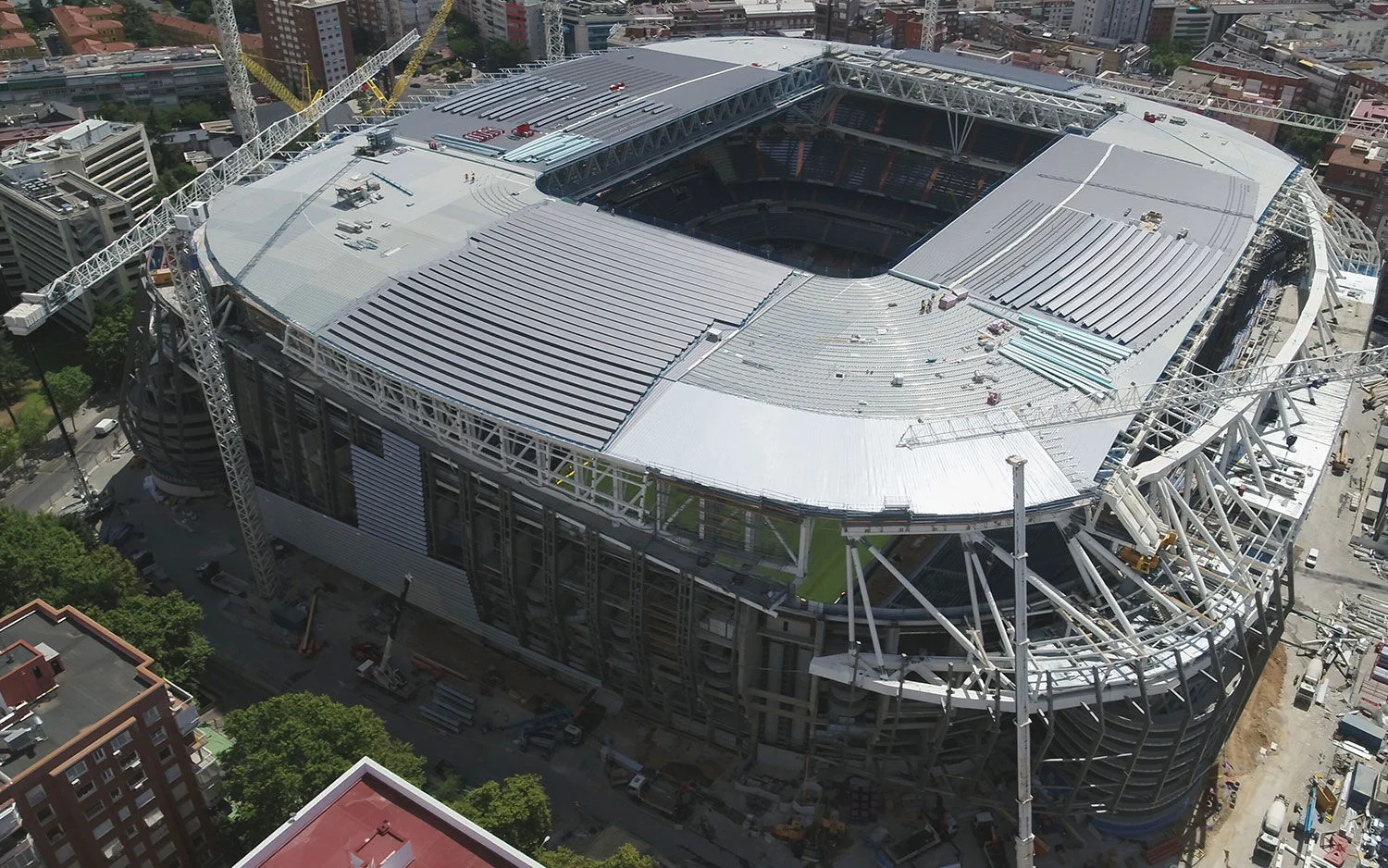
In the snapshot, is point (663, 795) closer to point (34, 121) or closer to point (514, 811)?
point (514, 811)

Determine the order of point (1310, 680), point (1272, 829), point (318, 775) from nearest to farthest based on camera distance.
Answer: point (318, 775) → point (1272, 829) → point (1310, 680)

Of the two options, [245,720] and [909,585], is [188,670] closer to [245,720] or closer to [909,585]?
[245,720]

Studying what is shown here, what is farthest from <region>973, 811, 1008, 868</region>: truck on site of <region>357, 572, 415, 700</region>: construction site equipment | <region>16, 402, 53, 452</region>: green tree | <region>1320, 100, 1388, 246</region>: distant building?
<region>1320, 100, 1388, 246</region>: distant building

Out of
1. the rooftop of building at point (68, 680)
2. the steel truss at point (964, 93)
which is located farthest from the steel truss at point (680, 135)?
the rooftop of building at point (68, 680)

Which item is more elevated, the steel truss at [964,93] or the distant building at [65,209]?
the steel truss at [964,93]

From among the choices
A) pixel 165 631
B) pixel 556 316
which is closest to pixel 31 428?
pixel 165 631

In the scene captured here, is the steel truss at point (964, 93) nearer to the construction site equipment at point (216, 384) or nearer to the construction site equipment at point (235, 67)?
the construction site equipment at point (235, 67)
